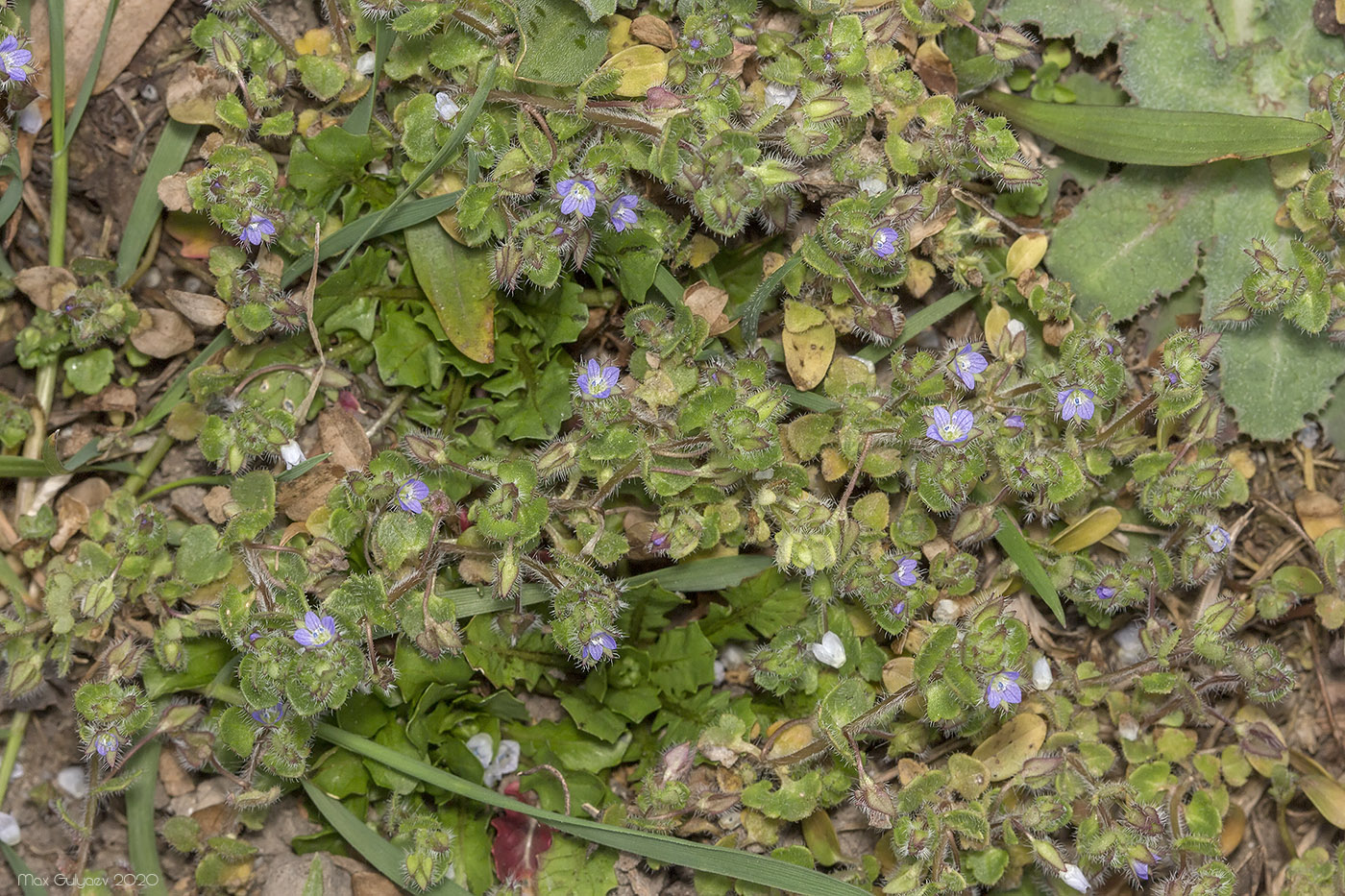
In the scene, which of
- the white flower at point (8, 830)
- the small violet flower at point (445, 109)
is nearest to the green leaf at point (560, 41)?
the small violet flower at point (445, 109)

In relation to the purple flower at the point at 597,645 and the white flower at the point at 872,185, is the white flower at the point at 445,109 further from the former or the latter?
the purple flower at the point at 597,645

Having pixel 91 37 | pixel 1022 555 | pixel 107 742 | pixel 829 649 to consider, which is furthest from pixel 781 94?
pixel 107 742

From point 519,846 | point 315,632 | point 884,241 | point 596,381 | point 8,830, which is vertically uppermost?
point 884,241

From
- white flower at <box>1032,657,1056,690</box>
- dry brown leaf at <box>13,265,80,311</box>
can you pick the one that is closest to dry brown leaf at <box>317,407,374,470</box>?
dry brown leaf at <box>13,265,80,311</box>

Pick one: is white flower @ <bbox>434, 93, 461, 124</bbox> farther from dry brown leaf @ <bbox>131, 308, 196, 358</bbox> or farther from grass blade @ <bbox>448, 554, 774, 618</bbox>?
grass blade @ <bbox>448, 554, 774, 618</bbox>

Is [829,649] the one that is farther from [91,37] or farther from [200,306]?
[91,37]

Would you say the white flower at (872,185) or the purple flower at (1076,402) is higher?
the white flower at (872,185)
